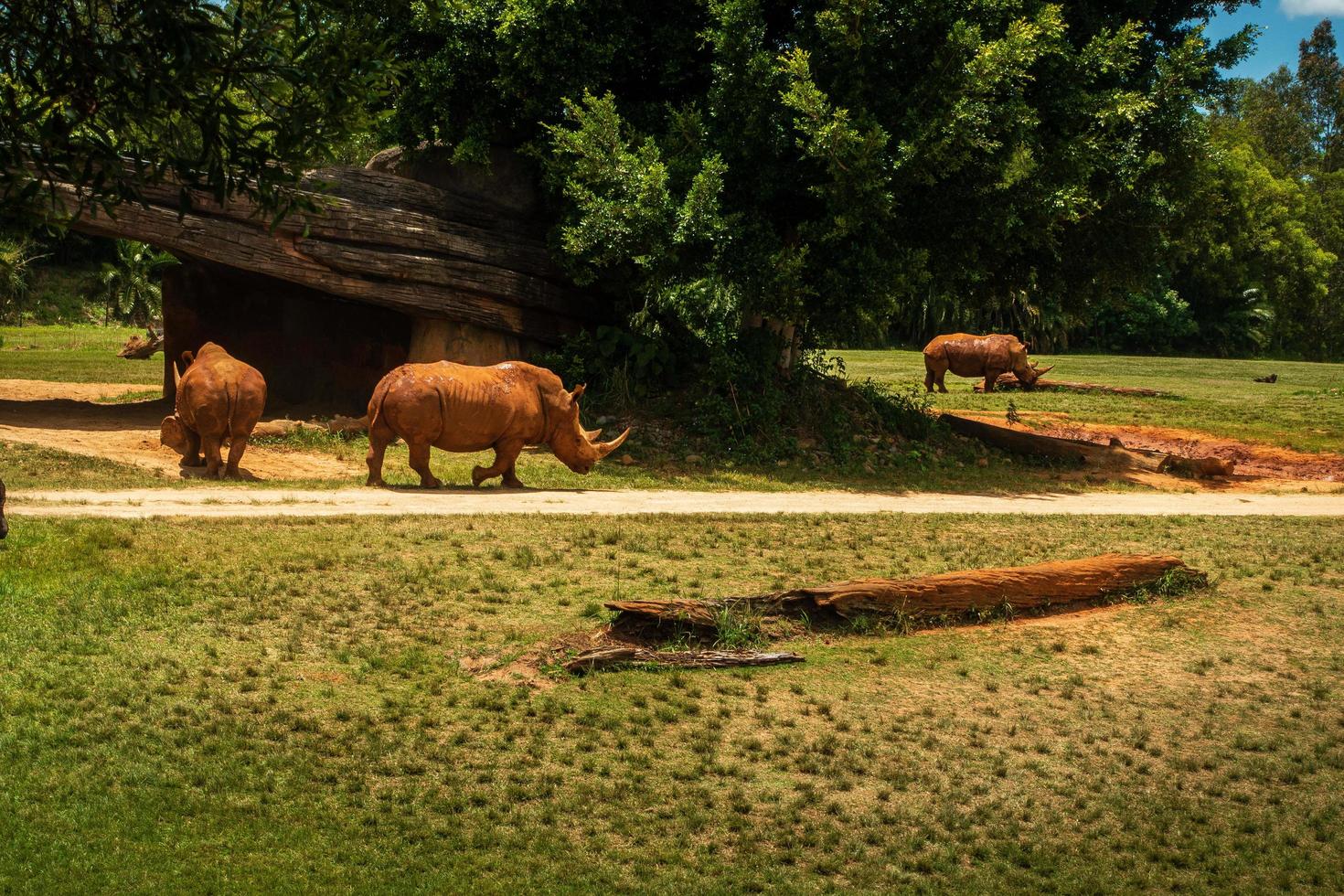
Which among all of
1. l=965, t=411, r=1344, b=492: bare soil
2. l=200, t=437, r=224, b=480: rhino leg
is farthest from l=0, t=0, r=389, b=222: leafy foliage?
l=965, t=411, r=1344, b=492: bare soil

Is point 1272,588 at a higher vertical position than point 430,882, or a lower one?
higher

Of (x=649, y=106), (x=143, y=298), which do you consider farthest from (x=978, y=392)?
(x=143, y=298)

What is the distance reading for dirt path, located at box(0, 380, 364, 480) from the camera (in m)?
17.3

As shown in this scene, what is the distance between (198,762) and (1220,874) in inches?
220

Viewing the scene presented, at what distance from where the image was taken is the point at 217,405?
1564cm

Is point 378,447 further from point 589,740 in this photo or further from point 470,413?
point 589,740

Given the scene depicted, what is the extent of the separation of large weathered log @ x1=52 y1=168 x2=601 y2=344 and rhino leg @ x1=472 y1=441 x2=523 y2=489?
573 cm

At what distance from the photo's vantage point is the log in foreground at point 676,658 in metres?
9.21

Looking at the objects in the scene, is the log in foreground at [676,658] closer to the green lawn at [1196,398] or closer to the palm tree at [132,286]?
the green lawn at [1196,398]

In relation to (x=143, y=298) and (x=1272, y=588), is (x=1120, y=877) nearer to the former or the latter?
(x=1272, y=588)

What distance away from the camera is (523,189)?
2247 cm

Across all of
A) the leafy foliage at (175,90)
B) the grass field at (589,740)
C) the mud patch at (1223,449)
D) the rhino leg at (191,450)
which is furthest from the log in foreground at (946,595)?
the mud patch at (1223,449)

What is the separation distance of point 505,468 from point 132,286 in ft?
124

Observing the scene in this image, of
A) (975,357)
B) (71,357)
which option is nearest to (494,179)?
(975,357)
